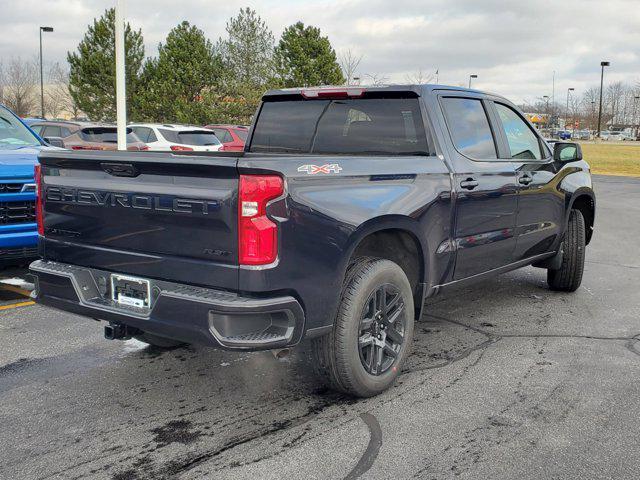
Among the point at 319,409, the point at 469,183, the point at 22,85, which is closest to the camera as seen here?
the point at 319,409

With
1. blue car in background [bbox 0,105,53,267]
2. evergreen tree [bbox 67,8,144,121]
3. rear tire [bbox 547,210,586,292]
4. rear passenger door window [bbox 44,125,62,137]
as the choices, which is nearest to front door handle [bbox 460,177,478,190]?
rear tire [bbox 547,210,586,292]

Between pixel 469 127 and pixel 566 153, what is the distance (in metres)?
1.48

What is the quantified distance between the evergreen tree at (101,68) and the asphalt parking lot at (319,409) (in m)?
31.7

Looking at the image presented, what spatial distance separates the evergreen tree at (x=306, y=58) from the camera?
32.5 metres

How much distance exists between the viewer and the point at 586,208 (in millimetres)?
6656

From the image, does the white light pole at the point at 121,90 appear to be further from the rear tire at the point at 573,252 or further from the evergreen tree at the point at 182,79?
the evergreen tree at the point at 182,79

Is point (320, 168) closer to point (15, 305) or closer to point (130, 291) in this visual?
point (130, 291)

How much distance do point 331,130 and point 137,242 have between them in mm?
1847

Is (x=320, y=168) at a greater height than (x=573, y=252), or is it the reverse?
(x=320, y=168)

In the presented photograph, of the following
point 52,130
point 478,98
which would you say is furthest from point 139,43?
point 478,98

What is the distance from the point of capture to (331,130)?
4777 millimetres

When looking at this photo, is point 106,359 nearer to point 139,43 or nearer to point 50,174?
point 50,174

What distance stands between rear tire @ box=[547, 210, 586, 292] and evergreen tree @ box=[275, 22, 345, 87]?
27182mm

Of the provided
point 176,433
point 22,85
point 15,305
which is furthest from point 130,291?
point 22,85
